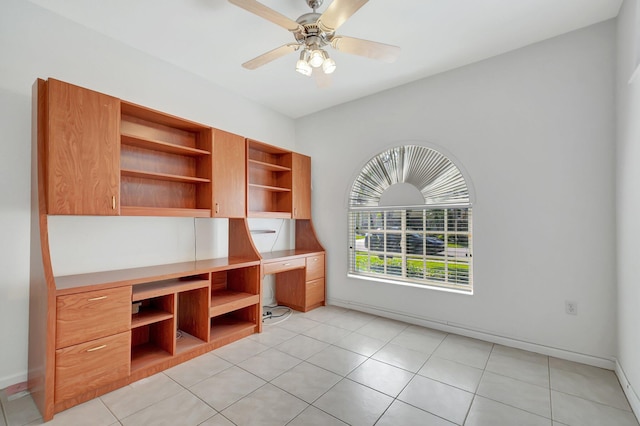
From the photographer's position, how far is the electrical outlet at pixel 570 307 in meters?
2.45

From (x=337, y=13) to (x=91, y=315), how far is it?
99.6 inches

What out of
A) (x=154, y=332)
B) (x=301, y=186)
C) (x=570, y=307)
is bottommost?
(x=154, y=332)

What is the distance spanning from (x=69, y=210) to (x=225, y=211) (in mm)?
1252

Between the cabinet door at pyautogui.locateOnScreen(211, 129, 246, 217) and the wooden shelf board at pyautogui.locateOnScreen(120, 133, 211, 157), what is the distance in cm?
16

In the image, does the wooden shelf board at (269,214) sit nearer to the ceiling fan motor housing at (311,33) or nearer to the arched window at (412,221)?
the arched window at (412,221)

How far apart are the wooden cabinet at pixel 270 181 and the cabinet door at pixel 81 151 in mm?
1609

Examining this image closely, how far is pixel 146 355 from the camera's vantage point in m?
2.40

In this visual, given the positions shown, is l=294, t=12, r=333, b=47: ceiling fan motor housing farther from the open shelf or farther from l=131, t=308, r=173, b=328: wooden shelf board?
the open shelf

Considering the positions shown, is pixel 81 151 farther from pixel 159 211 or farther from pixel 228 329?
pixel 228 329

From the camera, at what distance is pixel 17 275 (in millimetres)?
2072

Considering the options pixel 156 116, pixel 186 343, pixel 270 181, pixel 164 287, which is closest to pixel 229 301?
pixel 186 343

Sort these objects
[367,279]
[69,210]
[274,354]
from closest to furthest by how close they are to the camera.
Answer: [69,210] → [274,354] → [367,279]

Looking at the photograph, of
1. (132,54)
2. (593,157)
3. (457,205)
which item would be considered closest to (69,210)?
(132,54)

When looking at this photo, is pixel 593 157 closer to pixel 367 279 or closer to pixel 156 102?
pixel 367 279
